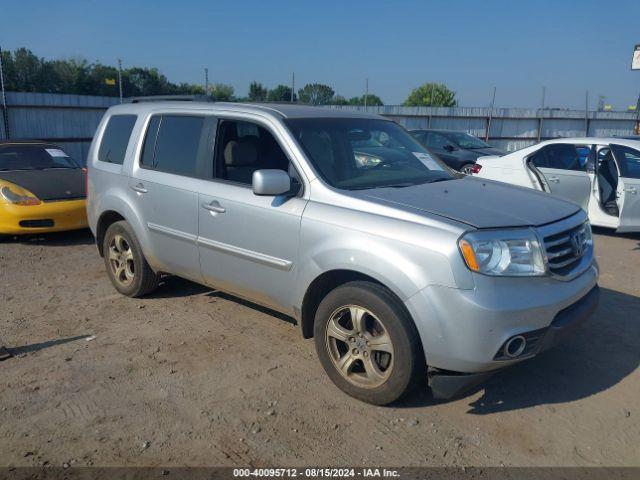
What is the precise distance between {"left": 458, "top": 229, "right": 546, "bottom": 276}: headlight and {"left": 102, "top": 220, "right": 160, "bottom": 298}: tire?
3280 millimetres

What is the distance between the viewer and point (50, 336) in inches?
185

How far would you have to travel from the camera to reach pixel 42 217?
7.72 meters

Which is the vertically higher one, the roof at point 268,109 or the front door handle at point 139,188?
the roof at point 268,109

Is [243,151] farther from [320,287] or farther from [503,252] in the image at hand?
[503,252]

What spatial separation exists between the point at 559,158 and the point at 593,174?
0.68 m

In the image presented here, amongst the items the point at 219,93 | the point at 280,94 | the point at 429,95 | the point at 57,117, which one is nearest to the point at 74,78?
the point at 219,93

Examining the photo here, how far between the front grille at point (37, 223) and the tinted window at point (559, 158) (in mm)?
7344

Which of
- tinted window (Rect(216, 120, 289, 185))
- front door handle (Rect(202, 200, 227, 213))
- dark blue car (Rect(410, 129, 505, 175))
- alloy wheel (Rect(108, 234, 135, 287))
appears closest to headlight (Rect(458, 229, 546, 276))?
tinted window (Rect(216, 120, 289, 185))

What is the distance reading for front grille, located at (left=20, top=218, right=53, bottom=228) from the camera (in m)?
7.65

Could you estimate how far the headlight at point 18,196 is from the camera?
302 inches

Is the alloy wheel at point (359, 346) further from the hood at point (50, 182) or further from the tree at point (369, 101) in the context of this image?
the tree at point (369, 101)

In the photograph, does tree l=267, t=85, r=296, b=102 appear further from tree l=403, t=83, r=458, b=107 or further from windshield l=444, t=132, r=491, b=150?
tree l=403, t=83, r=458, b=107

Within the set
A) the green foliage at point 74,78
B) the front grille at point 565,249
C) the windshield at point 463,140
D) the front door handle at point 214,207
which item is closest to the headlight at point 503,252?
the front grille at point 565,249

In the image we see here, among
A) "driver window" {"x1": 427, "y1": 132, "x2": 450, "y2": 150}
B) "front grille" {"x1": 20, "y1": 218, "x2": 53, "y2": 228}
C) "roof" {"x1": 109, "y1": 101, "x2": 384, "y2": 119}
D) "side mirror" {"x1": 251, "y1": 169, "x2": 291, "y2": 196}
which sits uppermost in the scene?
"roof" {"x1": 109, "y1": 101, "x2": 384, "y2": 119}
